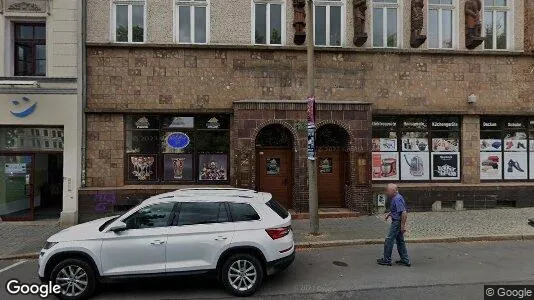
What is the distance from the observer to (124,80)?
41.7ft

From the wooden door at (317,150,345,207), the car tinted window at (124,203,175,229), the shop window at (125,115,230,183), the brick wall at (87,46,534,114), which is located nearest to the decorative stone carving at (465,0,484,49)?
the brick wall at (87,46,534,114)

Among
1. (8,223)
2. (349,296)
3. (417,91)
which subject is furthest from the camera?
(417,91)

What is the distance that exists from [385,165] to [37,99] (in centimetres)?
1150

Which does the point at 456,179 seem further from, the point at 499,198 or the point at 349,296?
the point at 349,296

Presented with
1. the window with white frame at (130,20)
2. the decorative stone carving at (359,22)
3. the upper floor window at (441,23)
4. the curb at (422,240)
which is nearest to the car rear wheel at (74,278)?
the curb at (422,240)

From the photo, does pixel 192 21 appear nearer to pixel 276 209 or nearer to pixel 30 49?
pixel 30 49

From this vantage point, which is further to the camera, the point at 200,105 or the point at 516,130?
the point at 516,130

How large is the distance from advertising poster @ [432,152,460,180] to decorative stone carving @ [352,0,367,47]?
4730mm

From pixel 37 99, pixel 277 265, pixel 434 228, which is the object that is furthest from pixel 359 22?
pixel 37 99

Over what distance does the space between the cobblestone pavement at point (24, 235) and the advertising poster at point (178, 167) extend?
3.64 m

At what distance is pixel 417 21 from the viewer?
1302 cm

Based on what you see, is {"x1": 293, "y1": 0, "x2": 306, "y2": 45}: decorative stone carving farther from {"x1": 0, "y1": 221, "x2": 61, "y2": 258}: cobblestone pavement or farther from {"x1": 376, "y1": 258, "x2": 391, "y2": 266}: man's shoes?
{"x1": 0, "y1": 221, "x2": 61, "y2": 258}: cobblestone pavement

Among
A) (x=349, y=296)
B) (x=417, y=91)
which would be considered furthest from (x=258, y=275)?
(x=417, y=91)

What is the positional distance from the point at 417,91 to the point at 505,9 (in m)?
4.59
